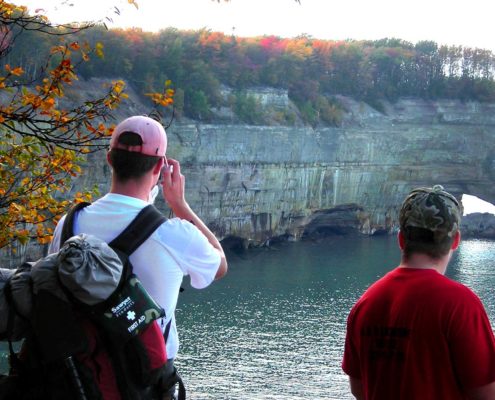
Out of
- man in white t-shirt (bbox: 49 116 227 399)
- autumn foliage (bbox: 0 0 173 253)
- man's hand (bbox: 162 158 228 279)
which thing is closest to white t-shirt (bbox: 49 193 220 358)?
man in white t-shirt (bbox: 49 116 227 399)

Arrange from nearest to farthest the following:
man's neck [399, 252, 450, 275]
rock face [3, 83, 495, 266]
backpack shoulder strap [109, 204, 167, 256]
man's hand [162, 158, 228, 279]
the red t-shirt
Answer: the red t-shirt → backpack shoulder strap [109, 204, 167, 256] → man's neck [399, 252, 450, 275] → man's hand [162, 158, 228, 279] → rock face [3, 83, 495, 266]

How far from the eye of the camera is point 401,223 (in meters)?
3.41

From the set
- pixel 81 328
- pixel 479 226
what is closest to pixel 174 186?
pixel 81 328

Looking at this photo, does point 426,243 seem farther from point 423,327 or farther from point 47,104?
point 47,104

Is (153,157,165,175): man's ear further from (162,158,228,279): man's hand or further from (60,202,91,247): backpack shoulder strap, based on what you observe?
(60,202,91,247): backpack shoulder strap

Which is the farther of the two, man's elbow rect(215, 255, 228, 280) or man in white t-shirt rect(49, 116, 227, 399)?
man's elbow rect(215, 255, 228, 280)

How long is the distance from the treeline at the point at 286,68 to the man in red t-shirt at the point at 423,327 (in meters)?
43.0

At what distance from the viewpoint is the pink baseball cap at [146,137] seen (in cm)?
335

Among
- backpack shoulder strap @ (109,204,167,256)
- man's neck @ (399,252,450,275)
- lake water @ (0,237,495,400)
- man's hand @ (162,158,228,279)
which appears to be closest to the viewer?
backpack shoulder strap @ (109,204,167,256)

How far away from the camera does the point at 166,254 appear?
323 cm

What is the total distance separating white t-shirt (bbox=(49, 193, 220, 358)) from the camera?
322 cm

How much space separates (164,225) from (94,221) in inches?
12.5

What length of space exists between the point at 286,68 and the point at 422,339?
5980 centimetres

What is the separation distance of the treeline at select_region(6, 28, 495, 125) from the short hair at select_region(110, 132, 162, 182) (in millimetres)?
42641
